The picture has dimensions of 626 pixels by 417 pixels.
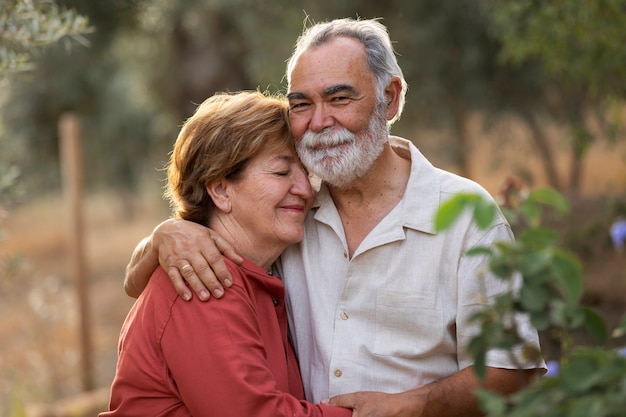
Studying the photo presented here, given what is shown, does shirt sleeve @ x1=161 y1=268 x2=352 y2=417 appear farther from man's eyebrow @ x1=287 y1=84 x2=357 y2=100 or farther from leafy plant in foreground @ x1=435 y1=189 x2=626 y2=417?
leafy plant in foreground @ x1=435 y1=189 x2=626 y2=417

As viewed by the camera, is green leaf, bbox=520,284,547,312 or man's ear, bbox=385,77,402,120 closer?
green leaf, bbox=520,284,547,312

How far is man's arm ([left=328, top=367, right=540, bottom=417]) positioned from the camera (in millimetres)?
2863

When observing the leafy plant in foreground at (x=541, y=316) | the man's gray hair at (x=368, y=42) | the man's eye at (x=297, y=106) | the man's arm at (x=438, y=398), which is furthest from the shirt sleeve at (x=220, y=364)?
the leafy plant in foreground at (x=541, y=316)

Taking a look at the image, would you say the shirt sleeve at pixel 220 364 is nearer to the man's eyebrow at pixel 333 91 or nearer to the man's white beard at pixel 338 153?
the man's white beard at pixel 338 153

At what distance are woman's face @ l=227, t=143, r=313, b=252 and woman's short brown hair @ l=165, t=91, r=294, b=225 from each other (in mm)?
36

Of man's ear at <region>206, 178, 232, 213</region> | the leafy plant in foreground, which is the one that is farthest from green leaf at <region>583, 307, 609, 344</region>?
man's ear at <region>206, 178, 232, 213</region>

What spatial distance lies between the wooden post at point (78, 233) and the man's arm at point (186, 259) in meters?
4.76

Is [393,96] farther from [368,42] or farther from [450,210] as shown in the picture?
[450,210]

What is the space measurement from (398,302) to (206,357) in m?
0.73

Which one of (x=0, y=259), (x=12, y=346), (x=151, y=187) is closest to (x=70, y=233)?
(x=12, y=346)

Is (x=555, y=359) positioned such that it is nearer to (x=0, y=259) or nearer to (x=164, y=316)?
(x=0, y=259)

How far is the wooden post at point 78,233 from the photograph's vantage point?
772cm

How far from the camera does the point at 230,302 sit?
275 cm

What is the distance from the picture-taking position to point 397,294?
301 cm
